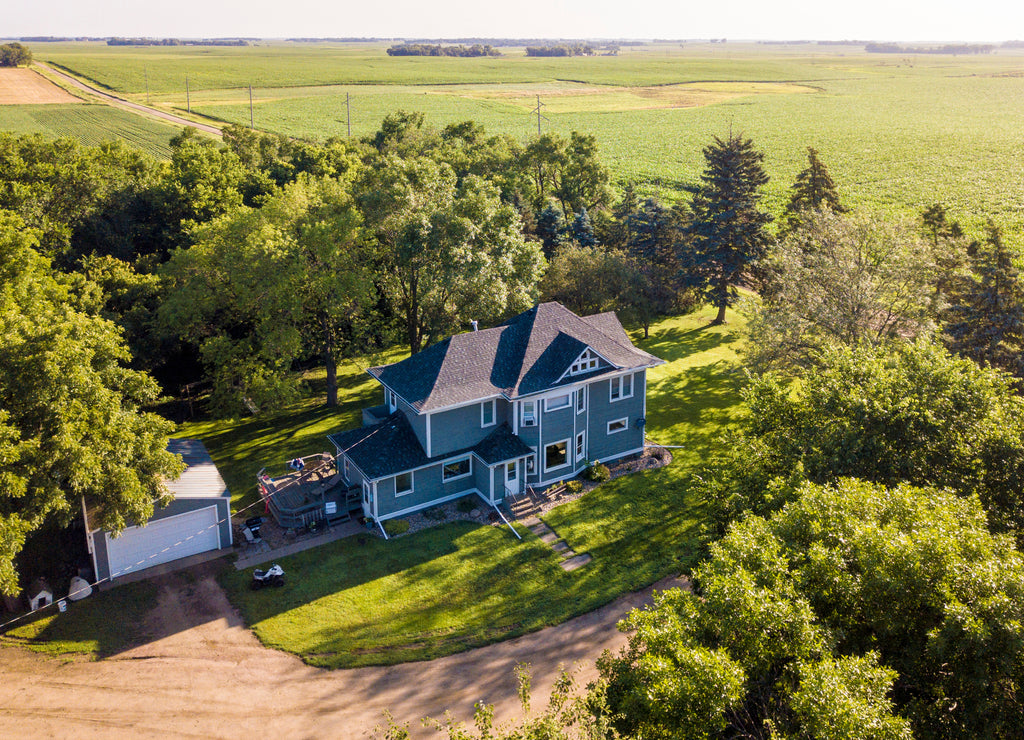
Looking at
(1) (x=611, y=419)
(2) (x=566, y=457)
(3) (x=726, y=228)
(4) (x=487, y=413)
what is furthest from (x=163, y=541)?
(3) (x=726, y=228)

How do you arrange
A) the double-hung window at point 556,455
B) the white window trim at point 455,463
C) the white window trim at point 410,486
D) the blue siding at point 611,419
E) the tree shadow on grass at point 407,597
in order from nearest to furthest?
the tree shadow on grass at point 407,597, the white window trim at point 410,486, the white window trim at point 455,463, the double-hung window at point 556,455, the blue siding at point 611,419

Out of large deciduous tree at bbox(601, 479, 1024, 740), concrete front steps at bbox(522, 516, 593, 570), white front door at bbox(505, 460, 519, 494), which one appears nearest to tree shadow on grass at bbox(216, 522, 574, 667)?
concrete front steps at bbox(522, 516, 593, 570)

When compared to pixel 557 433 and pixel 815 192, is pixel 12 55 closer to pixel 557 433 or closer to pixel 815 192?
pixel 815 192

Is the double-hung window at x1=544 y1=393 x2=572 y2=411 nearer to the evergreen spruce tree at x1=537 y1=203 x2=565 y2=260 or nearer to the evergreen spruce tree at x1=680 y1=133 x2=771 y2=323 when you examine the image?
the evergreen spruce tree at x1=680 y1=133 x2=771 y2=323

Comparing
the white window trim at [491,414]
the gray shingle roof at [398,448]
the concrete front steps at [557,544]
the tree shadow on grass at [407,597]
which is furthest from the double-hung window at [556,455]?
the tree shadow on grass at [407,597]

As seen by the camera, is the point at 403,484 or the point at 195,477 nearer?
the point at 195,477

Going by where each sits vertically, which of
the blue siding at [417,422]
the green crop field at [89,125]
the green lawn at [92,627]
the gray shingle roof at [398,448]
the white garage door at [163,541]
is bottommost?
the green lawn at [92,627]

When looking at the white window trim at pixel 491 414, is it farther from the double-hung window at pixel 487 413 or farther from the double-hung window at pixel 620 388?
the double-hung window at pixel 620 388
